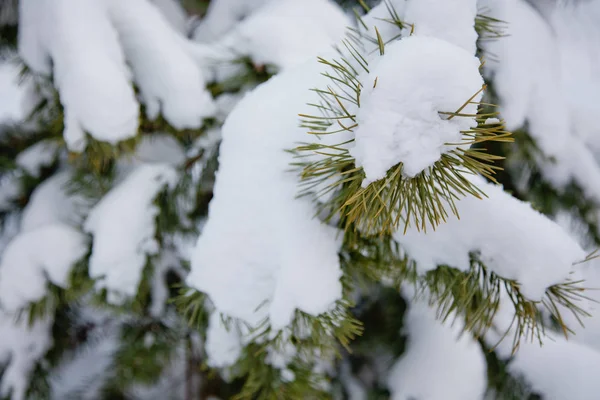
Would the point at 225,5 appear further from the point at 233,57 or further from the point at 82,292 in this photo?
the point at 82,292

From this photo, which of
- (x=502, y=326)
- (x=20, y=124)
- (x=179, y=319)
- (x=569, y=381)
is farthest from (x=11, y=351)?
(x=569, y=381)

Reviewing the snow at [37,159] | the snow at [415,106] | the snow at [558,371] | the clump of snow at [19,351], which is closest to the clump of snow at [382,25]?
the snow at [415,106]

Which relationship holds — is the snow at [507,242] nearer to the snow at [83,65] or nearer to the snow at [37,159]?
the snow at [83,65]

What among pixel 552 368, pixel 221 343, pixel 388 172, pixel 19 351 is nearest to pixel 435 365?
pixel 552 368

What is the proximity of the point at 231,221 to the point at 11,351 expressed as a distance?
138 cm

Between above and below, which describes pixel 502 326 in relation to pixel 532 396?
above

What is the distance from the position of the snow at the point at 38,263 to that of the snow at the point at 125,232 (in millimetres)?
66

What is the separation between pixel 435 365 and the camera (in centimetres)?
119

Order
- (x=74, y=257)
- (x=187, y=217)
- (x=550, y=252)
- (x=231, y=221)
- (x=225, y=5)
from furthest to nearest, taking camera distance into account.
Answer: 1. (x=225, y=5)
2. (x=187, y=217)
3. (x=74, y=257)
4. (x=231, y=221)
5. (x=550, y=252)

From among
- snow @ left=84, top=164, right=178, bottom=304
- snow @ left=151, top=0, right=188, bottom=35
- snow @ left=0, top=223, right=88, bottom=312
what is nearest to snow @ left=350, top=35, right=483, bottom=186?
snow @ left=84, top=164, right=178, bottom=304

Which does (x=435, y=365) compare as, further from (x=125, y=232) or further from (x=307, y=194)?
(x=125, y=232)

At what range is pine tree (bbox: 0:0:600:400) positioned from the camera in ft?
1.58

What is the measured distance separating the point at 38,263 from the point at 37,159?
0.54 m

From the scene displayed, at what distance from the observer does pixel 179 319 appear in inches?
56.9
